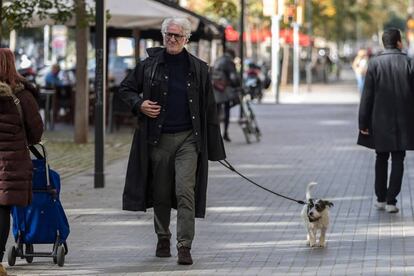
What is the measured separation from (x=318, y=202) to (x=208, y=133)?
→ 1.25 m

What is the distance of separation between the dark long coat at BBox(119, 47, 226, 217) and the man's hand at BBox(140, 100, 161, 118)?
0.23 feet

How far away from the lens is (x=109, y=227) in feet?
35.4

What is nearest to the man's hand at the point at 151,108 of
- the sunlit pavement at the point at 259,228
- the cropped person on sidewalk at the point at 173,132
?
the cropped person on sidewalk at the point at 173,132

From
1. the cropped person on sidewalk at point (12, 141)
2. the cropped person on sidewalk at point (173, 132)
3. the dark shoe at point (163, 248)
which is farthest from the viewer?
the dark shoe at point (163, 248)

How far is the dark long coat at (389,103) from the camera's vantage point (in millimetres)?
11555

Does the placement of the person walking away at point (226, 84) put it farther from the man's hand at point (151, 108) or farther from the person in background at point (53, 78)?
the man's hand at point (151, 108)

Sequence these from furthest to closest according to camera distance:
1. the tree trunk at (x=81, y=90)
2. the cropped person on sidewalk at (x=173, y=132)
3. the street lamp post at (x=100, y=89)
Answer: the tree trunk at (x=81, y=90) → the street lamp post at (x=100, y=89) → the cropped person on sidewalk at (x=173, y=132)

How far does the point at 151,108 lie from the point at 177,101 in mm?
219

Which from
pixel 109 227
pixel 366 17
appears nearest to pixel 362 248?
pixel 109 227

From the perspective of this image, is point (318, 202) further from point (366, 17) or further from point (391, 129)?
point (366, 17)

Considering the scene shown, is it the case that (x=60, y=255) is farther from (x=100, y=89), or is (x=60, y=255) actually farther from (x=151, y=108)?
(x=100, y=89)

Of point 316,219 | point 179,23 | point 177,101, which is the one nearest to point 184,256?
point 177,101

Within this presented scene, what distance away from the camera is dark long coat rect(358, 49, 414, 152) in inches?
455

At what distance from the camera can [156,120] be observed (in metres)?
8.50
